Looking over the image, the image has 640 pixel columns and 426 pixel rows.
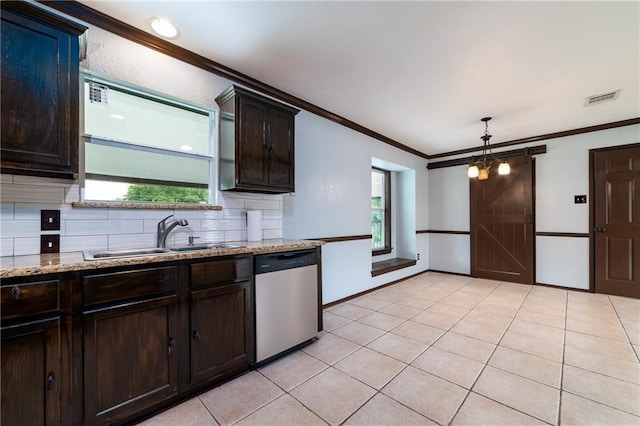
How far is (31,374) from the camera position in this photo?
1.26 meters

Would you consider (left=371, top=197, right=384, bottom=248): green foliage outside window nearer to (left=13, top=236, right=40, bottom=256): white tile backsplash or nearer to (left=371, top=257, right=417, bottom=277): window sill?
(left=371, top=257, right=417, bottom=277): window sill

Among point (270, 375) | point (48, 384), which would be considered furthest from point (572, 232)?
point (48, 384)

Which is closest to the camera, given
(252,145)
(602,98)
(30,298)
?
(30,298)

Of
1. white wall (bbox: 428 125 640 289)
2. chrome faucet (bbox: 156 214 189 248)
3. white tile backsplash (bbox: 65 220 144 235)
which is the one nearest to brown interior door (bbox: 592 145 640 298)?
white wall (bbox: 428 125 640 289)

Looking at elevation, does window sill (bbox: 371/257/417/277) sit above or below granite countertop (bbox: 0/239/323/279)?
below

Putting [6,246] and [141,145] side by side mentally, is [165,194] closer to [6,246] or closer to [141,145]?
[141,145]

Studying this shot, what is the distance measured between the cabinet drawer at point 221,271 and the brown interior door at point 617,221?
16.8 feet

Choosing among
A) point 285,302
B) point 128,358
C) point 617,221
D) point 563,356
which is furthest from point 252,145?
point 617,221

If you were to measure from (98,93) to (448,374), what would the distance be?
11.0 feet

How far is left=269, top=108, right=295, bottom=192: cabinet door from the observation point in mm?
2598

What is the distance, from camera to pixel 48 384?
130 centimetres

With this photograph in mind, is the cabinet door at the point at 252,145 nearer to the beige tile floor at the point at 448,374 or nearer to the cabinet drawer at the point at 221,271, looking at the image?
the cabinet drawer at the point at 221,271

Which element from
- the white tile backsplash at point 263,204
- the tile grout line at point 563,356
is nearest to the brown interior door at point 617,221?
the tile grout line at point 563,356

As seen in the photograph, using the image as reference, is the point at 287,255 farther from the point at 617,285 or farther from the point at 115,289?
the point at 617,285
